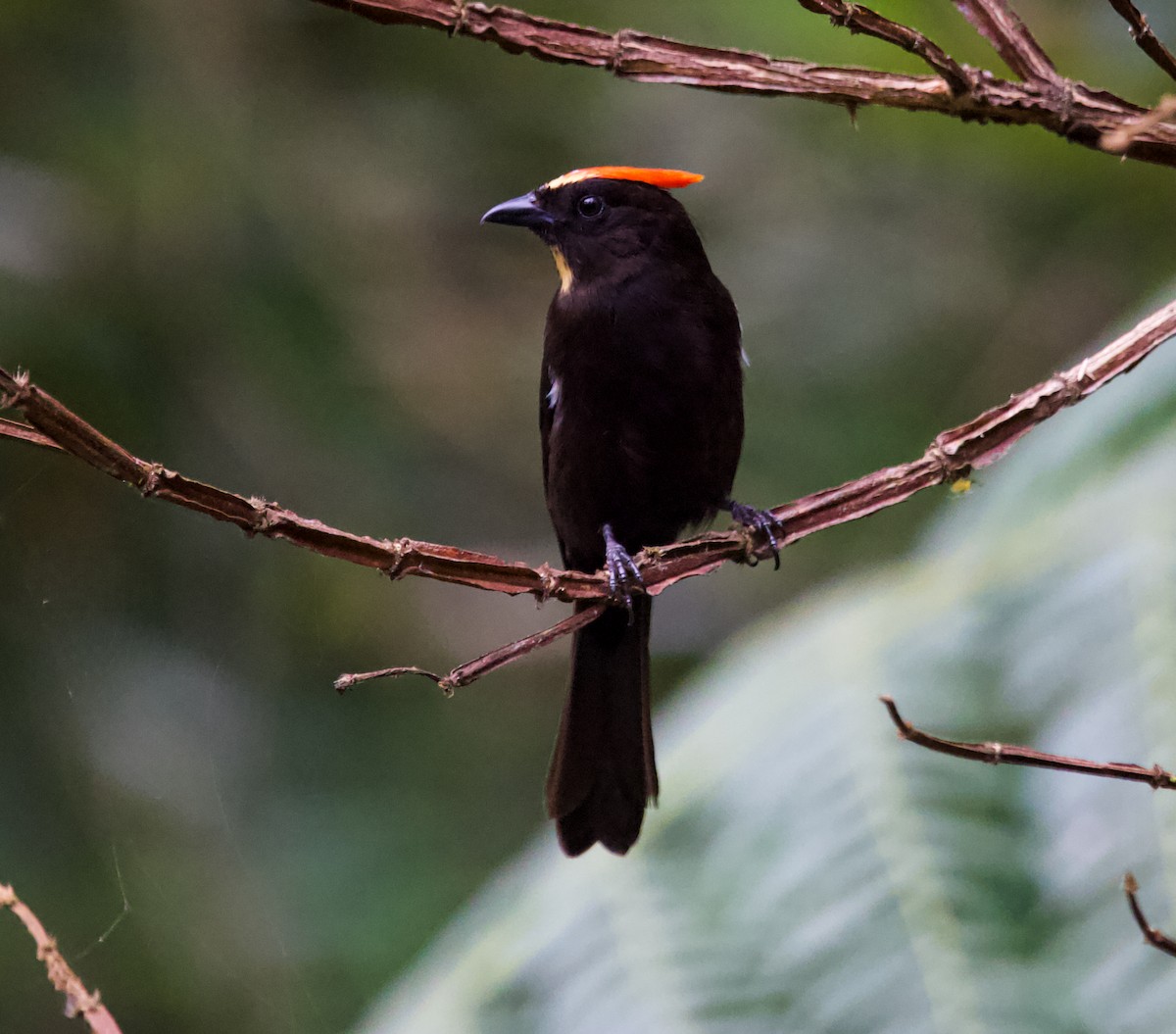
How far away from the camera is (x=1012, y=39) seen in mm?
1279

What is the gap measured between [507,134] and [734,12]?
72 cm

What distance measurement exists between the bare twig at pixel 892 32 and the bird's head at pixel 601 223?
55.4 inches

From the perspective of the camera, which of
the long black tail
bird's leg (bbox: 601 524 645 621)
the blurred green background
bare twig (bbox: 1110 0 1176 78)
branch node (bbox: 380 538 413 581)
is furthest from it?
the blurred green background

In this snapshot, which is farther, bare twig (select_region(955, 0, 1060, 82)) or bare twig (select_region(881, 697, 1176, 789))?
bare twig (select_region(955, 0, 1060, 82))

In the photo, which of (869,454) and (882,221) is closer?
(869,454)

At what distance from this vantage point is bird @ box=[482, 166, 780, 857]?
2512 millimetres

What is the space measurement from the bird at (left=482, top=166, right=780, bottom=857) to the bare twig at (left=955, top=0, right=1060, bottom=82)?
3.47 ft

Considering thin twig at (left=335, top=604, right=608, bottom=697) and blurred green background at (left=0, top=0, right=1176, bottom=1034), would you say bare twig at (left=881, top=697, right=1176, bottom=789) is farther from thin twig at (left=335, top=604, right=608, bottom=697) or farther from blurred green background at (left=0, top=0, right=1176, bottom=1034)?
blurred green background at (left=0, top=0, right=1176, bottom=1034)

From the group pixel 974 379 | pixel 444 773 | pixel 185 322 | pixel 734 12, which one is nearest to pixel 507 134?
pixel 734 12

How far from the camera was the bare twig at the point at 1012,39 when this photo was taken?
1.28 metres

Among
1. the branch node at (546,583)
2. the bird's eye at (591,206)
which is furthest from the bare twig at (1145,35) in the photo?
the bird's eye at (591,206)

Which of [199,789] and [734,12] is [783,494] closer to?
[734,12]

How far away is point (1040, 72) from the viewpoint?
1278 millimetres

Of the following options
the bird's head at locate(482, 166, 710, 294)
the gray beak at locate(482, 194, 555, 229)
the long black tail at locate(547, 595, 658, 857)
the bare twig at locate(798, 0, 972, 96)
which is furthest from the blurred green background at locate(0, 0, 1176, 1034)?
the bare twig at locate(798, 0, 972, 96)
